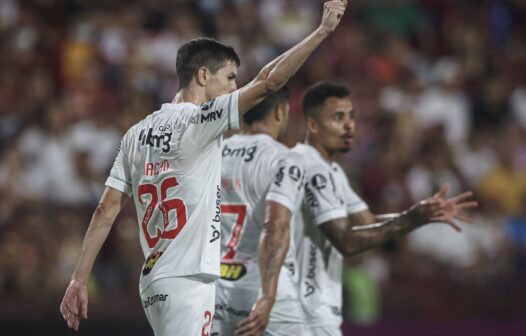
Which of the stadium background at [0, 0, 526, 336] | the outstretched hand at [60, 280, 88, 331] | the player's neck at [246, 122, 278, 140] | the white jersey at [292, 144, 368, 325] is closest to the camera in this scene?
the outstretched hand at [60, 280, 88, 331]

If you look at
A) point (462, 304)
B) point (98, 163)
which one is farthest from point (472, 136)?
point (98, 163)

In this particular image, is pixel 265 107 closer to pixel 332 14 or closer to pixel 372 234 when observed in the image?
pixel 372 234

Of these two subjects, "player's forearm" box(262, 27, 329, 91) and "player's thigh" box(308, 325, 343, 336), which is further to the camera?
"player's thigh" box(308, 325, 343, 336)

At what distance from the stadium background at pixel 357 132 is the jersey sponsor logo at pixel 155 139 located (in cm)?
530

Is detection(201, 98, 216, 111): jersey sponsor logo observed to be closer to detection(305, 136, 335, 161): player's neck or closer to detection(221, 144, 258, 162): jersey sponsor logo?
detection(221, 144, 258, 162): jersey sponsor logo

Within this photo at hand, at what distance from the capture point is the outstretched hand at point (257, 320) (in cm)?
732

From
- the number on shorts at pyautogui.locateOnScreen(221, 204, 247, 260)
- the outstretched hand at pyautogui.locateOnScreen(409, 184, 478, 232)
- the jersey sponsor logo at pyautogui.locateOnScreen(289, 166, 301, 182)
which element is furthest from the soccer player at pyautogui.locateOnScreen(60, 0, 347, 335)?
the outstretched hand at pyautogui.locateOnScreen(409, 184, 478, 232)

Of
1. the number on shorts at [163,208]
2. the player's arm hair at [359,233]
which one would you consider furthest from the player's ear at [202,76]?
the player's arm hair at [359,233]

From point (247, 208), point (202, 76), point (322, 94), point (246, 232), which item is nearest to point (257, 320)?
point (246, 232)

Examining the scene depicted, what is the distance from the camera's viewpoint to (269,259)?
7520mm

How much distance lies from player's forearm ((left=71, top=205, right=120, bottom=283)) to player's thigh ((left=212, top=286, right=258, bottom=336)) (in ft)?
4.38

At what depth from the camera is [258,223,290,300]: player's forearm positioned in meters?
7.46

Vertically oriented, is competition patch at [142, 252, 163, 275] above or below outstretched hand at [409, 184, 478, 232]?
below

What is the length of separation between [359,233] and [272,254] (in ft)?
2.44
